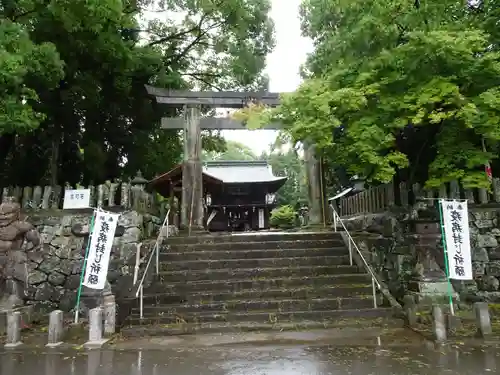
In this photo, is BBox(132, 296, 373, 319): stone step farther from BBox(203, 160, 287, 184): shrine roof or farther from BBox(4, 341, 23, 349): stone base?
BBox(203, 160, 287, 184): shrine roof

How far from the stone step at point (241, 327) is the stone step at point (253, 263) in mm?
1923

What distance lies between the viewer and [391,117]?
25.8ft

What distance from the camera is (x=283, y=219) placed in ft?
84.4

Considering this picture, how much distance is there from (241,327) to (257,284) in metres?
1.46

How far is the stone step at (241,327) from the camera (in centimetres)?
721

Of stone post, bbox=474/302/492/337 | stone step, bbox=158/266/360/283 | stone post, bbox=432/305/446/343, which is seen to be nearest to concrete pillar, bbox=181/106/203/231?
stone step, bbox=158/266/360/283

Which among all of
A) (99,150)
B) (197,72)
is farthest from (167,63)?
(99,150)

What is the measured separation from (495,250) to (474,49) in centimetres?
493

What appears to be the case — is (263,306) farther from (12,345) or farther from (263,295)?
(12,345)

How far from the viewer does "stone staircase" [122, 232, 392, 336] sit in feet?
24.9

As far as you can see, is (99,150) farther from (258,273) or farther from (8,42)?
(258,273)

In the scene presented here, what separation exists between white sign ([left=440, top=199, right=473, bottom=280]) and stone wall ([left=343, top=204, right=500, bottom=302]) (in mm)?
910

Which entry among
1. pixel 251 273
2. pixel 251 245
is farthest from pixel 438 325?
pixel 251 245

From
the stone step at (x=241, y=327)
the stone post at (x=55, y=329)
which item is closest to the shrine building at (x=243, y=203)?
the stone step at (x=241, y=327)
